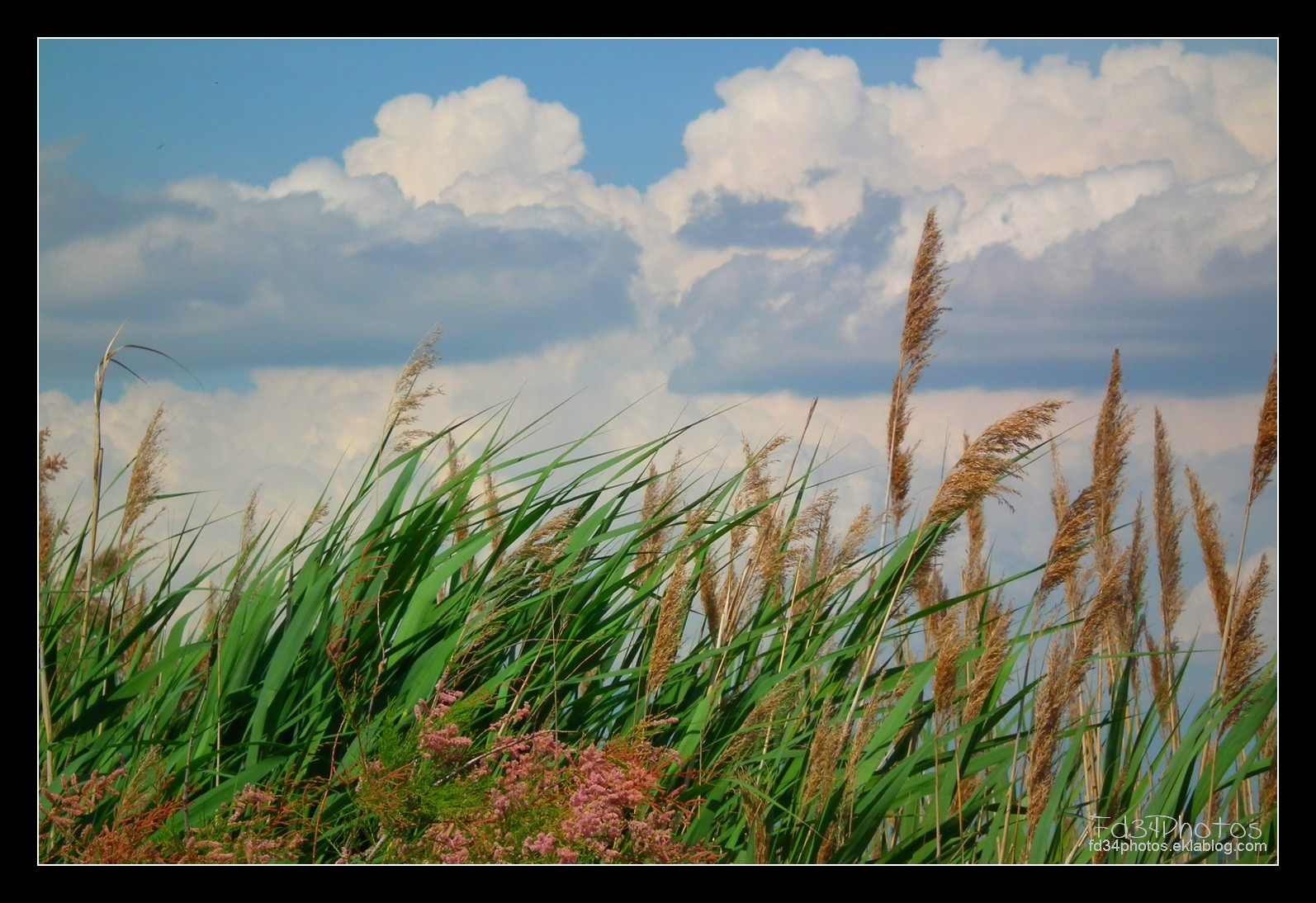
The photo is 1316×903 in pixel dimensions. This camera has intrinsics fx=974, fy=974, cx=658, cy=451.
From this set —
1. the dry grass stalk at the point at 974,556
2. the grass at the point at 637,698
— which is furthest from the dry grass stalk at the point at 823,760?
the dry grass stalk at the point at 974,556

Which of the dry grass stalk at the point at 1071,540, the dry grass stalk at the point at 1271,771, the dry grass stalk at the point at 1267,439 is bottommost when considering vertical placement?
the dry grass stalk at the point at 1271,771

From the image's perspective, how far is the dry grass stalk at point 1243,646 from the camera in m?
2.67

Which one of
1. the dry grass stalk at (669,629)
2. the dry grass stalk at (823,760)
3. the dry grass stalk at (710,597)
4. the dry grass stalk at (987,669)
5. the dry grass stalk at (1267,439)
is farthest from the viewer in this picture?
the dry grass stalk at (710,597)

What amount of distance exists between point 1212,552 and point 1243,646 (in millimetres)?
471

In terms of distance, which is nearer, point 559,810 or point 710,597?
point 559,810

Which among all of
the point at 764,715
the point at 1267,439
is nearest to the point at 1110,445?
the point at 1267,439

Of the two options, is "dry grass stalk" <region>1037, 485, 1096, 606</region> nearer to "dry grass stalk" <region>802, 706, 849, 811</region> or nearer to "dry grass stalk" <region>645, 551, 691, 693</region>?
"dry grass stalk" <region>802, 706, 849, 811</region>

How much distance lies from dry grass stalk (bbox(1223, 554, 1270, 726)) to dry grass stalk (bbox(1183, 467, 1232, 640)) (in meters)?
0.04

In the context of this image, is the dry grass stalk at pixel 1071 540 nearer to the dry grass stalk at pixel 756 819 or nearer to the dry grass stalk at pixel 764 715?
the dry grass stalk at pixel 764 715

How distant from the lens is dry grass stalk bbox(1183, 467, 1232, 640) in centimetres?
291

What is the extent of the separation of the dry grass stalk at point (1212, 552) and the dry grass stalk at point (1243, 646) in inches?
1.5

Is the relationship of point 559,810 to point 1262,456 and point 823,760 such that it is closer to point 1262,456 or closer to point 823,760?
point 823,760

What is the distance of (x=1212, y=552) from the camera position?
307 cm

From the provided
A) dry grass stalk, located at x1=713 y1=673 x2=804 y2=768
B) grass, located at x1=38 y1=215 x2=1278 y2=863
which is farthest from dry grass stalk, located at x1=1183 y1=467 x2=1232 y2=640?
dry grass stalk, located at x1=713 y1=673 x2=804 y2=768
